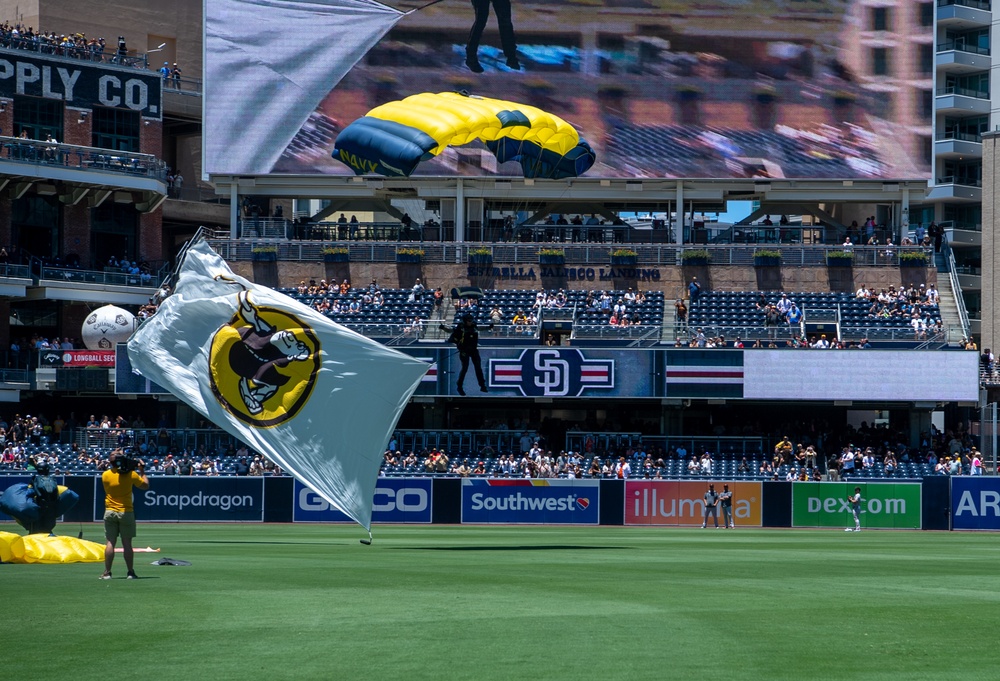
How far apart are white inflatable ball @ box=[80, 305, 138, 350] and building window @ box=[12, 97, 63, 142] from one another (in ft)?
42.1

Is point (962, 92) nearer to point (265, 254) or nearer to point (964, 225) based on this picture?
point (964, 225)

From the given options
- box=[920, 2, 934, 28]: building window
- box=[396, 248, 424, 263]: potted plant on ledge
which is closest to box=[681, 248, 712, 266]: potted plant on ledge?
box=[396, 248, 424, 263]: potted plant on ledge

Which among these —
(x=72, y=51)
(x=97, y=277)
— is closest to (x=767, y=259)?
(x=97, y=277)

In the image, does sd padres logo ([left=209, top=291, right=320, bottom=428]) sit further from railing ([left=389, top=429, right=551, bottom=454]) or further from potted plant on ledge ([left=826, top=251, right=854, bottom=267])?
potted plant on ledge ([left=826, top=251, right=854, bottom=267])

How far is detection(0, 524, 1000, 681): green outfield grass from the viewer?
11.0 m

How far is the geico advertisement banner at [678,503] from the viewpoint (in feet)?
137

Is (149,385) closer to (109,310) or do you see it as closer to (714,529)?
(109,310)

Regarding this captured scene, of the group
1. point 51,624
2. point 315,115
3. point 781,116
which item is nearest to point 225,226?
point 315,115

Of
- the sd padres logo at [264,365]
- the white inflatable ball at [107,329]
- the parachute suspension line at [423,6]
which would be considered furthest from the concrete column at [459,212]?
the sd padres logo at [264,365]

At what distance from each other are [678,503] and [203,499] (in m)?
14.6

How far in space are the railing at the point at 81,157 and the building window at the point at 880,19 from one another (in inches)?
1343

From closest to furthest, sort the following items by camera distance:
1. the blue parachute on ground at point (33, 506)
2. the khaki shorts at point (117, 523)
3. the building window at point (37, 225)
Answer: the khaki shorts at point (117, 523) < the blue parachute on ground at point (33, 506) < the building window at point (37, 225)

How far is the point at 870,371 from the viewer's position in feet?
163

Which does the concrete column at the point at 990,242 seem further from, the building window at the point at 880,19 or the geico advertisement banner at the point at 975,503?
the geico advertisement banner at the point at 975,503
